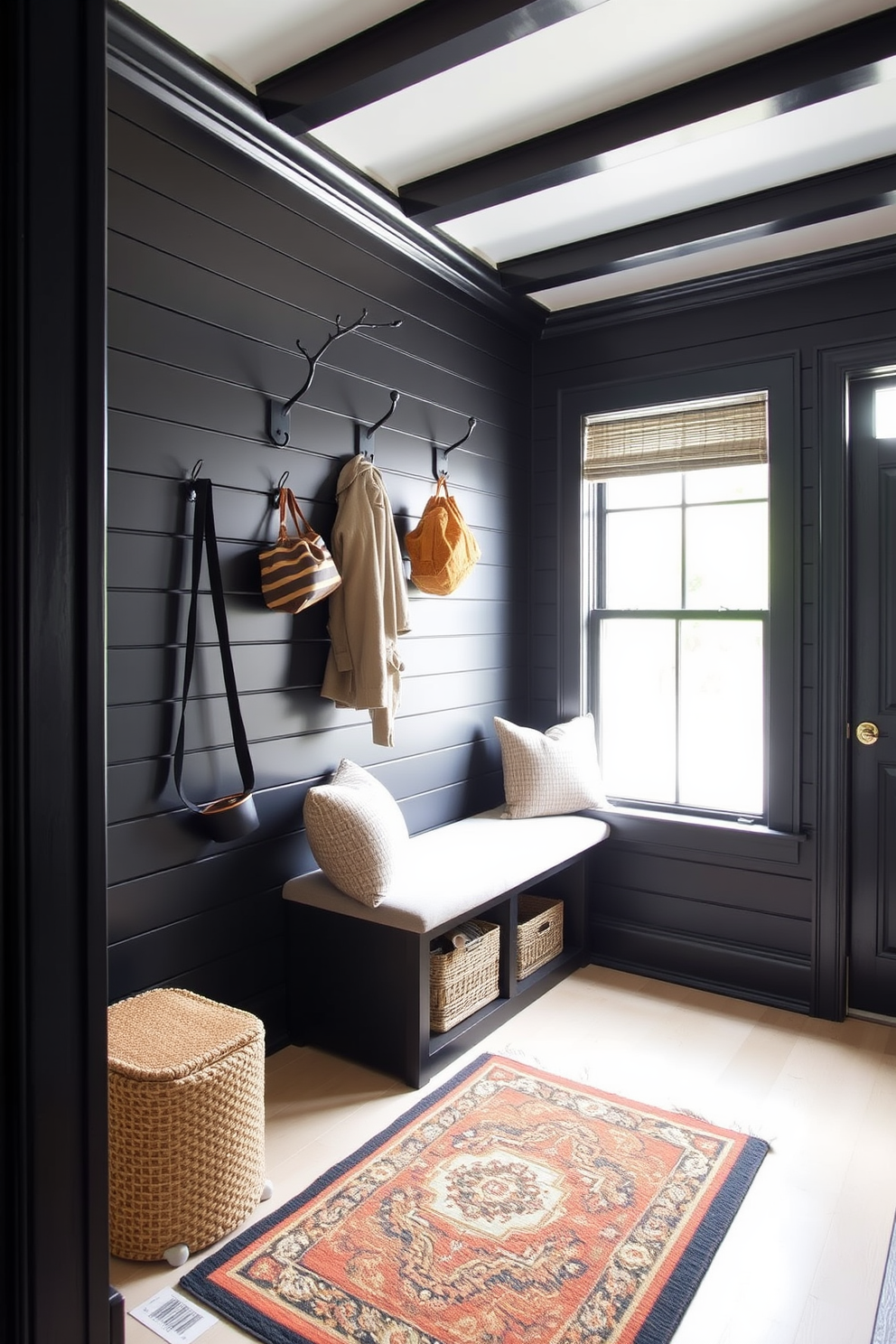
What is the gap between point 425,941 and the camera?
2426 mm

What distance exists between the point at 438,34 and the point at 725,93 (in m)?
0.72

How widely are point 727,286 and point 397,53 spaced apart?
5.51ft

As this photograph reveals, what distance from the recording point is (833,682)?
10.2 ft

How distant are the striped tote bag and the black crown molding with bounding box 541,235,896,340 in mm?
1803

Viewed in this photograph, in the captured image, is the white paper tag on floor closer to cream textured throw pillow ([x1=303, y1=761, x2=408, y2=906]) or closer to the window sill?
cream textured throw pillow ([x1=303, y1=761, x2=408, y2=906])

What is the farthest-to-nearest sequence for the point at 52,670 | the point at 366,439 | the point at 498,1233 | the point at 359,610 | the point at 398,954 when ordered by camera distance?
the point at 366,439 < the point at 359,610 < the point at 398,954 < the point at 498,1233 < the point at 52,670

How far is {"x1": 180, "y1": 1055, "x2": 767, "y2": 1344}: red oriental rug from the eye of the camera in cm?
167


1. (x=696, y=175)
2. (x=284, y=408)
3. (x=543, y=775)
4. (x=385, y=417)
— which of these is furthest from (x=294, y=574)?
(x=696, y=175)

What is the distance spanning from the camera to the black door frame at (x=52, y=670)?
101 centimetres

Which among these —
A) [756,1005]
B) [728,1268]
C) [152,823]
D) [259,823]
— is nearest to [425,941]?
[259,823]

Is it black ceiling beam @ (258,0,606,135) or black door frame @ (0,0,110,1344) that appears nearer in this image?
black door frame @ (0,0,110,1344)

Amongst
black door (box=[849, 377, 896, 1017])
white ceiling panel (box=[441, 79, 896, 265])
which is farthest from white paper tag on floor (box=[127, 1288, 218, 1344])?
white ceiling panel (box=[441, 79, 896, 265])

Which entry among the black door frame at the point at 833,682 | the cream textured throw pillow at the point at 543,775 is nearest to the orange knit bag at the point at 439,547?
the cream textured throw pillow at the point at 543,775

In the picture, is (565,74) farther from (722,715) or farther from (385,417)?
(722,715)
